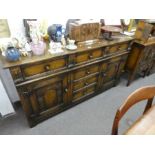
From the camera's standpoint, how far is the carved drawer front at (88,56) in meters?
1.35

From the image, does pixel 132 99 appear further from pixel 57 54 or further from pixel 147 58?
pixel 147 58

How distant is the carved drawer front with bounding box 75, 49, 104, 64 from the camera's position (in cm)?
135

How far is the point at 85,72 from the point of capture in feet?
5.08

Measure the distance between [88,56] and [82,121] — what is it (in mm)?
838

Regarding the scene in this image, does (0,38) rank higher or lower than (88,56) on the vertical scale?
higher

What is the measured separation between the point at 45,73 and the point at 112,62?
38.5 inches

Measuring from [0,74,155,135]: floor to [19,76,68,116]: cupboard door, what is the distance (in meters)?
A: 0.21

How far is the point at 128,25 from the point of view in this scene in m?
1.93

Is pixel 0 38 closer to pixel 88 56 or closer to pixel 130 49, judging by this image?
pixel 88 56

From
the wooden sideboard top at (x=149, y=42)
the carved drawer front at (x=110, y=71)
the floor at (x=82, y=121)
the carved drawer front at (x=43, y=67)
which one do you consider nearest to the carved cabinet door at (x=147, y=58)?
the wooden sideboard top at (x=149, y=42)

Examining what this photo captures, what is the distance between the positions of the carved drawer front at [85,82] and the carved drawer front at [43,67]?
0.37m

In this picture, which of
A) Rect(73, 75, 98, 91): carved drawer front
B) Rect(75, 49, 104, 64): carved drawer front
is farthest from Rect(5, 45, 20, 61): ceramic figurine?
Rect(73, 75, 98, 91): carved drawer front

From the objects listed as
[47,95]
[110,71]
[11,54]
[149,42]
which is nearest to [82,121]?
[47,95]
